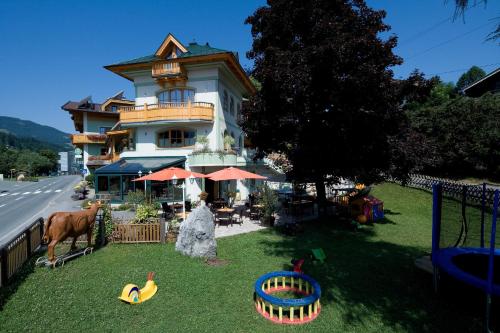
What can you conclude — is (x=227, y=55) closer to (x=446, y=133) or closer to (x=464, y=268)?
(x=464, y=268)

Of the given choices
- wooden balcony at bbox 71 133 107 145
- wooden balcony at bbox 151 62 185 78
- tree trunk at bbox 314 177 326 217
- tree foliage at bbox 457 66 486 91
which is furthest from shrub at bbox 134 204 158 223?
tree foliage at bbox 457 66 486 91

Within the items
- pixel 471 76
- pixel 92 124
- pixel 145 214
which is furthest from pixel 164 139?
pixel 471 76

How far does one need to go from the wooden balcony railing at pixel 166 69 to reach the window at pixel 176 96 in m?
1.81

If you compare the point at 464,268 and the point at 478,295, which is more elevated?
the point at 464,268

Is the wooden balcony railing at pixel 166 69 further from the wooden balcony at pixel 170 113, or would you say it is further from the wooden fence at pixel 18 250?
the wooden fence at pixel 18 250

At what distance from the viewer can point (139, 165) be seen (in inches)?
838

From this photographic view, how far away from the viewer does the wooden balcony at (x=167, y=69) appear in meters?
20.8

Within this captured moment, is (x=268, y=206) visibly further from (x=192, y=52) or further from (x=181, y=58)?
(x=192, y=52)

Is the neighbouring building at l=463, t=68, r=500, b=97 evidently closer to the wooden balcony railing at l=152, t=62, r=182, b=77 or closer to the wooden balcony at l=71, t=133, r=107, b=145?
the wooden balcony railing at l=152, t=62, r=182, b=77

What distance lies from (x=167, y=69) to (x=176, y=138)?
5.82m

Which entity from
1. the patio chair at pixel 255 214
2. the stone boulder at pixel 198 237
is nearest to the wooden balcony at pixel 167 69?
the patio chair at pixel 255 214

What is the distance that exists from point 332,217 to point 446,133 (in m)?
20.8

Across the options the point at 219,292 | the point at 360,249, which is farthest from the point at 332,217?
the point at 219,292

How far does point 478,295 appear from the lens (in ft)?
19.9
